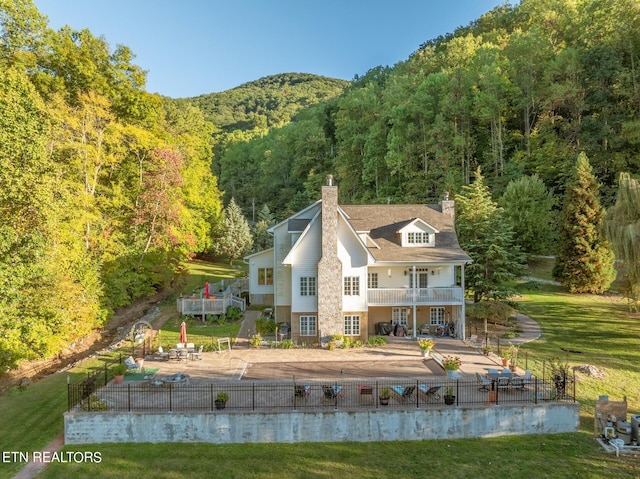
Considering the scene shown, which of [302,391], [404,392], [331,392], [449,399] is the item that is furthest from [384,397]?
[302,391]

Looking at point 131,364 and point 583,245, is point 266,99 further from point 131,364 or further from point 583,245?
point 131,364

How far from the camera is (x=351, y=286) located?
925 inches

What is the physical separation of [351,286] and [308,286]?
2.53m

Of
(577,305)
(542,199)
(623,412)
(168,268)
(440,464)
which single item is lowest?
(440,464)

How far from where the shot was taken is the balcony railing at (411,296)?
78.6 ft

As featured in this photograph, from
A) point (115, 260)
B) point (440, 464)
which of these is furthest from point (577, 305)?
point (115, 260)

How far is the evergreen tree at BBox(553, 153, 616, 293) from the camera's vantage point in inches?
1334

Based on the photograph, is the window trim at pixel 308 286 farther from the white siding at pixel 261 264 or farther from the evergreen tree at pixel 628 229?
the evergreen tree at pixel 628 229

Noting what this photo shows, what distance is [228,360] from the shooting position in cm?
2003

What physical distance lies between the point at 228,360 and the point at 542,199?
37.8 m

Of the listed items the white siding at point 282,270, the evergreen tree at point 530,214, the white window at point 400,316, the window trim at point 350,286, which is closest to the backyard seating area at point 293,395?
the window trim at point 350,286

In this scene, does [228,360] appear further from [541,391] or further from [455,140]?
[455,140]

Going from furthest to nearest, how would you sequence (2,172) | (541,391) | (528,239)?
(528,239) < (2,172) < (541,391)

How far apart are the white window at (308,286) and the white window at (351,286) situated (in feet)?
6.18
